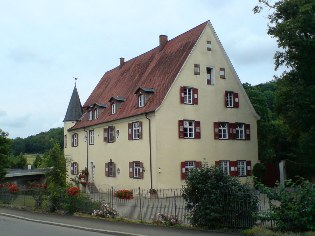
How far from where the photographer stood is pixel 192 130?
30.4 metres

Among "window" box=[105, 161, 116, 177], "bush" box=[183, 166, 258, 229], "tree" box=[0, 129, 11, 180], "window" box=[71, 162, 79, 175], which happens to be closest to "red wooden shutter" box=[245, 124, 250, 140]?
"window" box=[105, 161, 116, 177]

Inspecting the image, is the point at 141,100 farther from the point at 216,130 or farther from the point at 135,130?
the point at 216,130

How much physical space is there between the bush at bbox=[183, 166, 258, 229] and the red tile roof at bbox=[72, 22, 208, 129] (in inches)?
586

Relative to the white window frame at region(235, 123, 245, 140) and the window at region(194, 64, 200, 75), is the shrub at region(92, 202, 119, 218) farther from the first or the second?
the white window frame at region(235, 123, 245, 140)

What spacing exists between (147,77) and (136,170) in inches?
299

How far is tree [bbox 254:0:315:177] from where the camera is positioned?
→ 2545 centimetres

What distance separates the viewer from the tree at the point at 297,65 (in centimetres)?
2545

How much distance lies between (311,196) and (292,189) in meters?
0.76

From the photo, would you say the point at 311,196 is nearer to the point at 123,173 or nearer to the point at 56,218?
the point at 56,218

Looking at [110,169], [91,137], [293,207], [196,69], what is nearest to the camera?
[293,207]

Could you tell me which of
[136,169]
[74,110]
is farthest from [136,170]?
[74,110]

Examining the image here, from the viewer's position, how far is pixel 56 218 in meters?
18.3

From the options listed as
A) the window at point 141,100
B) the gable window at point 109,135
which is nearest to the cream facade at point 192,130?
the gable window at point 109,135

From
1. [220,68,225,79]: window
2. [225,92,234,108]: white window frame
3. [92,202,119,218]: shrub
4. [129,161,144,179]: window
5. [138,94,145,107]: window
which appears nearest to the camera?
[92,202,119,218]: shrub
